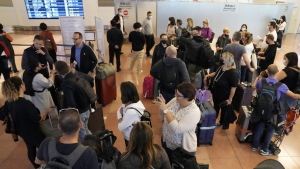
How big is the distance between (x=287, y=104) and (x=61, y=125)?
346 centimetres

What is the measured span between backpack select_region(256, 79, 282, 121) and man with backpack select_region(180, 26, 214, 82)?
1.55m

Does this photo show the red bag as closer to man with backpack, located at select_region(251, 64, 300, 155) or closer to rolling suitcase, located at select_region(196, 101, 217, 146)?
rolling suitcase, located at select_region(196, 101, 217, 146)

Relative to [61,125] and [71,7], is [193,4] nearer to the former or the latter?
[71,7]

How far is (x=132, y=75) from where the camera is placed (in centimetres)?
677

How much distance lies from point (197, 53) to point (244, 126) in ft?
5.98

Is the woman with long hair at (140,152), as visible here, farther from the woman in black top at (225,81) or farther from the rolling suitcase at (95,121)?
the woman in black top at (225,81)

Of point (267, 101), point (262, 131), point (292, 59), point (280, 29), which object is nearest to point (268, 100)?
point (267, 101)

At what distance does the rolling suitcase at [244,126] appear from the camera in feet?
12.1

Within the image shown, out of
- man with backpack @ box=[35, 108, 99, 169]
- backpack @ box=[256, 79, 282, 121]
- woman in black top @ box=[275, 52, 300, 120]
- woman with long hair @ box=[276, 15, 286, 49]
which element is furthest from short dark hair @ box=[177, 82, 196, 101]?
woman with long hair @ box=[276, 15, 286, 49]

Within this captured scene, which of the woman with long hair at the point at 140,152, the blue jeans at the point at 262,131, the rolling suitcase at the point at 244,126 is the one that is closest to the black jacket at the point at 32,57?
the woman with long hair at the point at 140,152

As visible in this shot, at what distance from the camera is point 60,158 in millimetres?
1569

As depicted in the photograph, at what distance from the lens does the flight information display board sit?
12281 mm

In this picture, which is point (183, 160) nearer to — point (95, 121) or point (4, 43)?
point (95, 121)

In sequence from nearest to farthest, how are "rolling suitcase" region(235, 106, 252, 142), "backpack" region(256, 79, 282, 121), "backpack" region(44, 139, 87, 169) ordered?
→ "backpack" region(44, 139, 87, 169), "backpack" region(256, 79, 282, 121), "rolling suitcase" region(235, 106, 252, 142)
